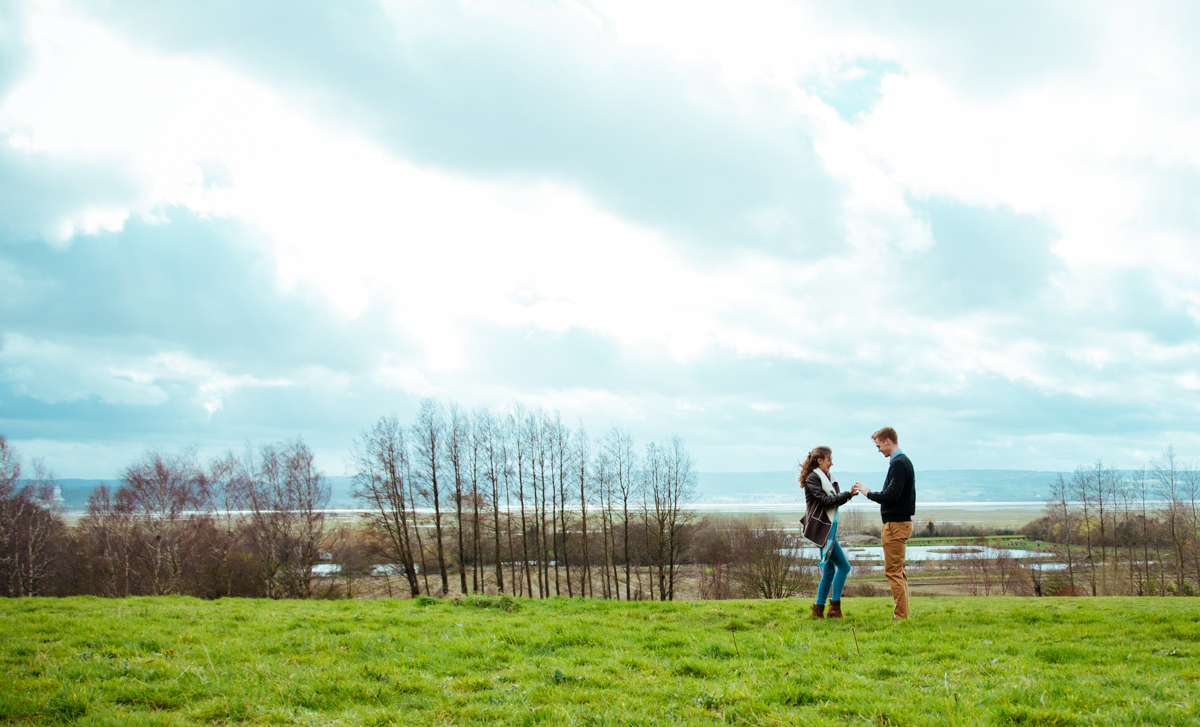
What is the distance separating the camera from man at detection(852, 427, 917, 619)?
9023 mm

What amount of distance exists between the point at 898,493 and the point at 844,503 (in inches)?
31.4

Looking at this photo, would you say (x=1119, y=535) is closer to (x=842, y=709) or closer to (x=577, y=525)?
(x=577, y=525)

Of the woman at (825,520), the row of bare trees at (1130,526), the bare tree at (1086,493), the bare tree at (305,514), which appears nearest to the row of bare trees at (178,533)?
the bare tree at (305,514)

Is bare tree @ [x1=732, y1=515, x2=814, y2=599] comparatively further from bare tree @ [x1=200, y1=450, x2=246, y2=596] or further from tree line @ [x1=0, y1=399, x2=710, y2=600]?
bare tree @ [x1=200, y1=450, x2=246, y2=596]

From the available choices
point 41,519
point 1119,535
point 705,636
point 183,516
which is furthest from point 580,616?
point 1119,535

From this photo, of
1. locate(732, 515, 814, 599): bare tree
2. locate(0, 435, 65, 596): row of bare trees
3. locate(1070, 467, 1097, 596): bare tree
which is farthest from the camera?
locate(1070, 467, 1097, 596): bare tree

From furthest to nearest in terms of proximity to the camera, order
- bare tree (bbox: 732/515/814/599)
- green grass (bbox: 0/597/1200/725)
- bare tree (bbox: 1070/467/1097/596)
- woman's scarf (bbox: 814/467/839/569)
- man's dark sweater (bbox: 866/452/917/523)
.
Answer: bare tree (bbox: 1070/467/1097/596)
bare tree (bbox: 732/515/814/599)
woman's scarf (bbox: 814/467/839/569)
man's dark sweater (bbox: 866/452/917/523)
green grass (bbox: 0/597/1200/725)

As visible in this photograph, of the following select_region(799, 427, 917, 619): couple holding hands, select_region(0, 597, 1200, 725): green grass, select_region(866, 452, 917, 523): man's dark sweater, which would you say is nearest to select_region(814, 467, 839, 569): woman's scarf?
select_region(799, 427, 917, 619): couple holding hands

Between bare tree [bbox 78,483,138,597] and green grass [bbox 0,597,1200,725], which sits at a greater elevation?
green grass [bbox 0,597,1200,725]

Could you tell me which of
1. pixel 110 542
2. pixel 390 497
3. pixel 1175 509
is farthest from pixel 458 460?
pixel 1175 509

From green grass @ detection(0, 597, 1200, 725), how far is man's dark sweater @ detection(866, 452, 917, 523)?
5.30 feet

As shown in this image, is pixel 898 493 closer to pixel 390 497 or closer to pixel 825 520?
pixel 825 520

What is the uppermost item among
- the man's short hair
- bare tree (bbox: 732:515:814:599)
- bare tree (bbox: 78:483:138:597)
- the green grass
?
the man's short hair

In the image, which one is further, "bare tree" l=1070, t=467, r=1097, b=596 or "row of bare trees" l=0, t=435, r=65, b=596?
"bare tree" l=1070, t=467, r=1097, b=596
